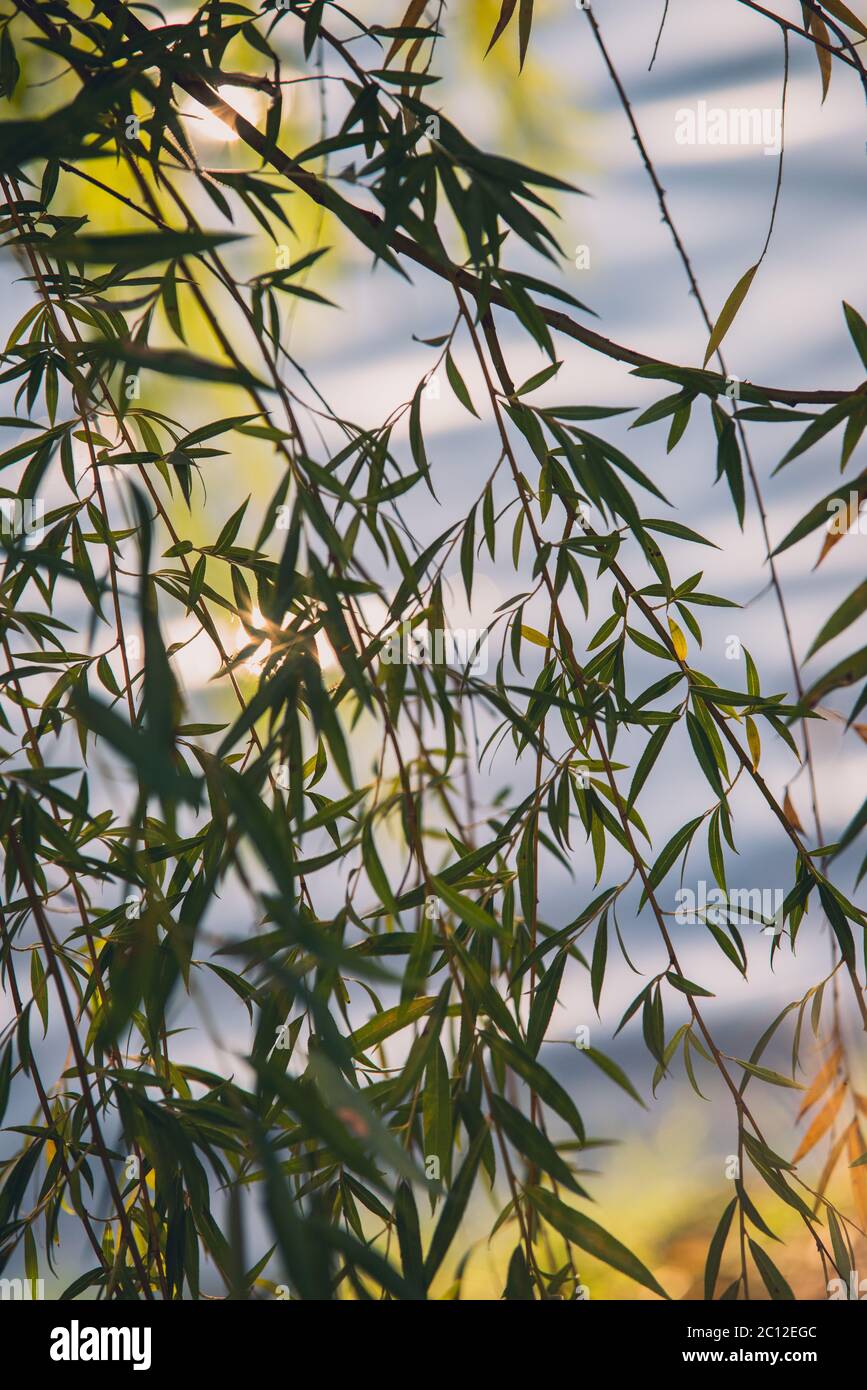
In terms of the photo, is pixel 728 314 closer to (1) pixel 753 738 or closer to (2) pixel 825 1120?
(1) pixel 753 738

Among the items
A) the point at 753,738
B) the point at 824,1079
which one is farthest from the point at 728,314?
the point at 824,1079

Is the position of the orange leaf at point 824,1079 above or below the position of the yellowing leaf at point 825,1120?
above

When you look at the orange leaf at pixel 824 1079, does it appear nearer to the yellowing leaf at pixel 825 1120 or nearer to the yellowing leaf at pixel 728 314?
the yellowing leaf at pixel 825 1120

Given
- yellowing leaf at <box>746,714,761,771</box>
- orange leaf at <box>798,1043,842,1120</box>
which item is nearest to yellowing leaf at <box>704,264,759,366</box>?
yellowing leaf at <box>746,714,761,771</box>

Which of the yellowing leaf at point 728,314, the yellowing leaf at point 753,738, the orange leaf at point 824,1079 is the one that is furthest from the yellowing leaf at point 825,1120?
the yellowing leaf at point 728,314

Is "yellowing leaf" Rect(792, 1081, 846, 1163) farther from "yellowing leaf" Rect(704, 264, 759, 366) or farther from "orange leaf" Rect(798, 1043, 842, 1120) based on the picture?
"yellowing leaf" Rect(704, 264, 759, 366)

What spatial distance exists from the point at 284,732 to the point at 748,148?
1.15 m

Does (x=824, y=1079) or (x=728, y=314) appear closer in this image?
(x=728, y=314)

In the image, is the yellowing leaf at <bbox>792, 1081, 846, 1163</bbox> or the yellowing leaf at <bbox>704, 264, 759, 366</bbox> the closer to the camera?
the yellowing leaf at <bbox>704, 264, 759, 366</bbox>

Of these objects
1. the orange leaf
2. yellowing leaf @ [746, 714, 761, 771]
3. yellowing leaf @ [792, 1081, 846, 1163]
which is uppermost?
yellowing leaf @ [746, 714, 761, 771]
